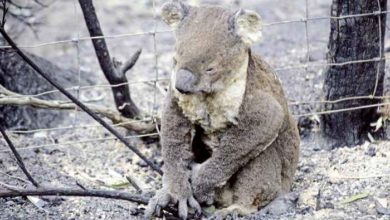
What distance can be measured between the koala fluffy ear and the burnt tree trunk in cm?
157

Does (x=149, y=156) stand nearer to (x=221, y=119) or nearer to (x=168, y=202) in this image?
(x=168, y=202)

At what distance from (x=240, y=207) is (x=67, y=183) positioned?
4.67 feet

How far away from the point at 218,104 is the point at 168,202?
0.66m

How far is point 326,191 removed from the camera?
5293 millimetres

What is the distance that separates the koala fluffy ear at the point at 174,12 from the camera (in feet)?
15.2

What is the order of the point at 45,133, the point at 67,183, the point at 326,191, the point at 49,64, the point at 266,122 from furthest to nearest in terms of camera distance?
the point at 49,64, the point at 45,133, the point at 67,183, the point at 326,191, the point at 266,122

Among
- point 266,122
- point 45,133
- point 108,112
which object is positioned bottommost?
point 45,133

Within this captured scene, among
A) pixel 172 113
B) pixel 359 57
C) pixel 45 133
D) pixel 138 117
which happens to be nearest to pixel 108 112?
pixel 138 117

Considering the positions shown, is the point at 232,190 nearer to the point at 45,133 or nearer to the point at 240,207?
the point at 240,207

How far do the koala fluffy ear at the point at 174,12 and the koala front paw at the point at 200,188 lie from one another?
2.82ft

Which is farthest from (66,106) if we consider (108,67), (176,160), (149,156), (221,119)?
(221,119)

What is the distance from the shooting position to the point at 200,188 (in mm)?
4809

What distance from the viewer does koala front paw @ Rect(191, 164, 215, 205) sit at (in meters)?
4.79

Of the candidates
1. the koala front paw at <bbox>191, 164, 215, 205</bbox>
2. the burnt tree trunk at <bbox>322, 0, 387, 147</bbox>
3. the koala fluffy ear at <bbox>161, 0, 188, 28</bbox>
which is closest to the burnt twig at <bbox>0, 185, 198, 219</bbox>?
the koala front paw at <bbox>191, 164, 215, 205</bbox>
